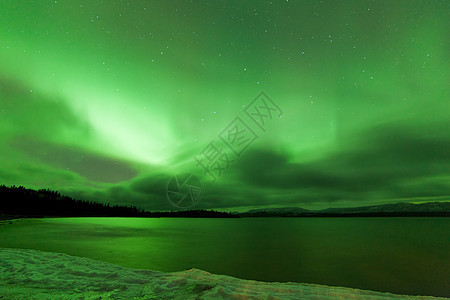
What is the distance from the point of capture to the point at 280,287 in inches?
307

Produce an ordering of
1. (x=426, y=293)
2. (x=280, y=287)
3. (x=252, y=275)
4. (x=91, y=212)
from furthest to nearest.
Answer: (x=91, y=212)
(x=252, y=275)
(x=426, y=293)
(x=280, y=287)

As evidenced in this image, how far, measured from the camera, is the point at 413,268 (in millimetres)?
17125

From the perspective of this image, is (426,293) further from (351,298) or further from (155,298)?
(155,298)

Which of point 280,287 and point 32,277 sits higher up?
point 32,277

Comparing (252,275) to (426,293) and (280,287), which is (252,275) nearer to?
(280,287)

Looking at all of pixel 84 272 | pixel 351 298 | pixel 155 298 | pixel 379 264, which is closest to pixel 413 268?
pixel 379 264

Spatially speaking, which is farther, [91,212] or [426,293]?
[91,212]

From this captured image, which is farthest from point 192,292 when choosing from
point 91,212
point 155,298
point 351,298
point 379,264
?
point 91,212

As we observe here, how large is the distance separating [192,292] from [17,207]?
165563 mm

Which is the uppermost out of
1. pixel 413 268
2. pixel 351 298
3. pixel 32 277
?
pixel 32 277

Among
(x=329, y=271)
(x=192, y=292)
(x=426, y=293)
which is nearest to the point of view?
(x=192, y=292)

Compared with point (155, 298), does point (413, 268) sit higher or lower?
lower

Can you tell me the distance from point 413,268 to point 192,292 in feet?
61.2

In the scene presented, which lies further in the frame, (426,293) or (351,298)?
(426,293)
